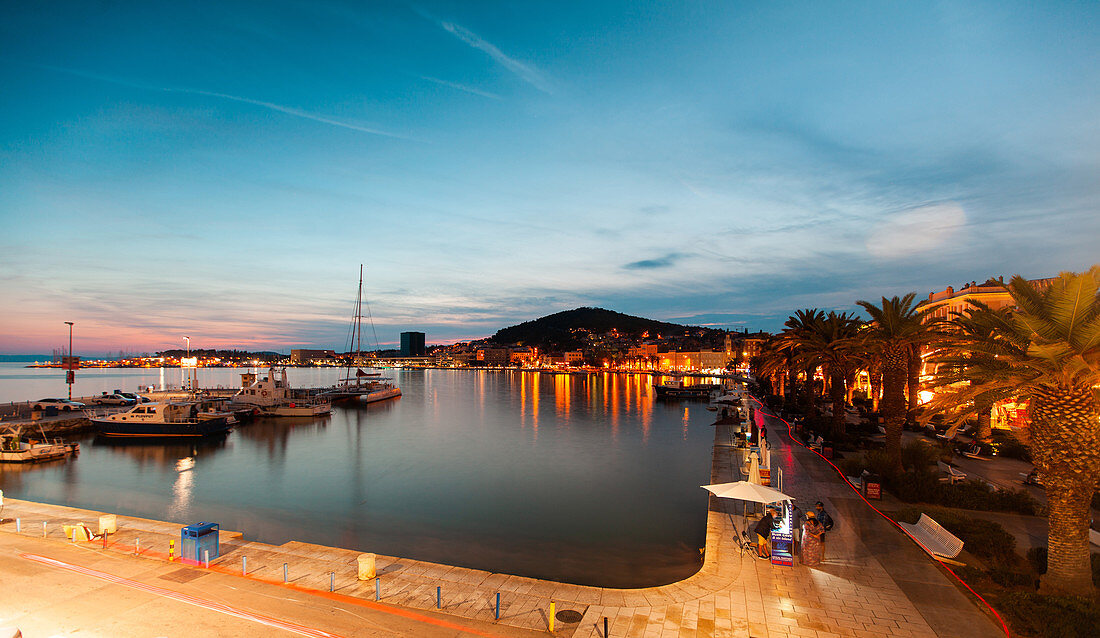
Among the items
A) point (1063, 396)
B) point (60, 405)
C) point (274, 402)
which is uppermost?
point (1063, 396)

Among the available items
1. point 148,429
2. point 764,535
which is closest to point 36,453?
point 148,429

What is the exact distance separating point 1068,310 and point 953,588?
5.84 m

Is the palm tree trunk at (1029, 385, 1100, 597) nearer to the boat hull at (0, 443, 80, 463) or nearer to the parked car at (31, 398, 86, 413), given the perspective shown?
the boat hull at (0, 443, 80, 463)

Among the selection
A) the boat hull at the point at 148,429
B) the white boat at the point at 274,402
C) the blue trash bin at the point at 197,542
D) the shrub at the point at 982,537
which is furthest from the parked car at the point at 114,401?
the shrub at the point at 982,537

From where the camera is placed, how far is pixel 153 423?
4094cm

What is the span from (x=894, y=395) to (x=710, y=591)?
49.2ft

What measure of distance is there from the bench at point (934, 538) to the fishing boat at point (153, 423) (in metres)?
47.3

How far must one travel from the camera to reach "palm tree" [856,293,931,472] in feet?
66.8

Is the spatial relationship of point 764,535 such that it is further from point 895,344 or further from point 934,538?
point 895,344

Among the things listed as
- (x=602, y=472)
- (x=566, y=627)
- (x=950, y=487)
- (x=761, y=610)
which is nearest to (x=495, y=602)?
(x=566, y=627)

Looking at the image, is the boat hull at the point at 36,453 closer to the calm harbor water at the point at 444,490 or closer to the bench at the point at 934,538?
the calm harbor water at the point at 444,490

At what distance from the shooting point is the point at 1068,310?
31.9 ft

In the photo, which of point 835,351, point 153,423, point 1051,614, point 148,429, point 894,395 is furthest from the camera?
point 153,423

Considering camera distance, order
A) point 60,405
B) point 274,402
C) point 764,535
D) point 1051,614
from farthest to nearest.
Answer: point 274,402
point 60,405
point 764,535
point 1051,614
